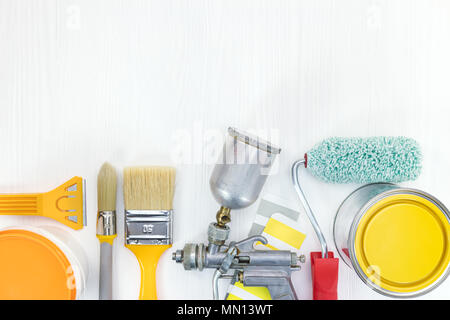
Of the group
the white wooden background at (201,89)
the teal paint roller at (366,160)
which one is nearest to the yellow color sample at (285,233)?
the white wooden background at (201,89)

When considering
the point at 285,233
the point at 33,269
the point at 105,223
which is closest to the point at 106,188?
the point at 105,223

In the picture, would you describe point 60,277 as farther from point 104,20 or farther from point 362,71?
point 362,71

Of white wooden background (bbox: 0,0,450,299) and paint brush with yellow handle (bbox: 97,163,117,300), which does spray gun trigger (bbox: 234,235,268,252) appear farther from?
paint brush with yellow handle (bbox: 97,163,117,300)

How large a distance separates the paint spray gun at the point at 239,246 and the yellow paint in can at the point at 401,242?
13 centimetres

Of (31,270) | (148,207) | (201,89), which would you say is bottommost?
(31,270)

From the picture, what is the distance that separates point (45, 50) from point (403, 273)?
770 mm

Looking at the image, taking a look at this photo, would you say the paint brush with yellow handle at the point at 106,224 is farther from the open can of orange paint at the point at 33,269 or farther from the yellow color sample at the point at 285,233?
the yellow color sample at the point at 285,233

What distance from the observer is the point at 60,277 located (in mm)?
644

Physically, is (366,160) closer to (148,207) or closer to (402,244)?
(402,244)

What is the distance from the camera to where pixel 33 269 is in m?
0.65

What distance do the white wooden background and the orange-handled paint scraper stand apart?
27 mm

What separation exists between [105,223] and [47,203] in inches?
4.7

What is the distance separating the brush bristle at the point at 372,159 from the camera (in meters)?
0.61
